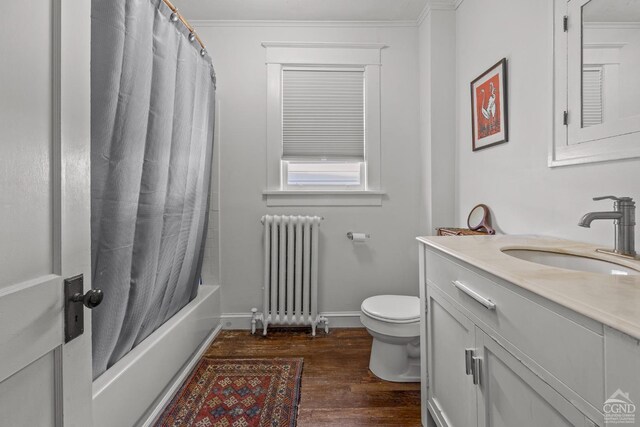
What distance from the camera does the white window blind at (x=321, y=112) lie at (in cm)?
233

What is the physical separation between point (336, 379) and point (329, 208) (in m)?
1.20

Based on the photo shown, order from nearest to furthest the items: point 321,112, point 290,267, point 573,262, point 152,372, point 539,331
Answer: point 539,331 < point 573,262 < point 152,372 < point 290,267 < point 321,112

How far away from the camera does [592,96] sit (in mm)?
1115

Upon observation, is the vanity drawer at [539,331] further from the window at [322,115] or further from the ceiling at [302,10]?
the ceiling at [302,10]

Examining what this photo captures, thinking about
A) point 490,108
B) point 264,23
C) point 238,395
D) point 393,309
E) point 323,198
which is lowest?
point 238,395

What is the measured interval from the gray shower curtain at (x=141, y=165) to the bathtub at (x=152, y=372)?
0.06 meters

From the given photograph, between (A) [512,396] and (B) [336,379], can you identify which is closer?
(A) [512,396]

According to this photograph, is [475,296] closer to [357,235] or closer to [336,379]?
[336,379]

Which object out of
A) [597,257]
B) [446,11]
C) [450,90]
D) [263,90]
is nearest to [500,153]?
[450,90]

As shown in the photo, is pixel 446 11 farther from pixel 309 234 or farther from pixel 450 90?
pixel 309 234

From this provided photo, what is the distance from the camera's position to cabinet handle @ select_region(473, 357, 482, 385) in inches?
34.7

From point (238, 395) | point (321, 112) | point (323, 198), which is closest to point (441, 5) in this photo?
point (321, 112)

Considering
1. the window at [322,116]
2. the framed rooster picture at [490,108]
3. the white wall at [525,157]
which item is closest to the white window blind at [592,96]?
the white wall at [525,157]

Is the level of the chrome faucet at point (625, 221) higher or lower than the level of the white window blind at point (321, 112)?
lower
